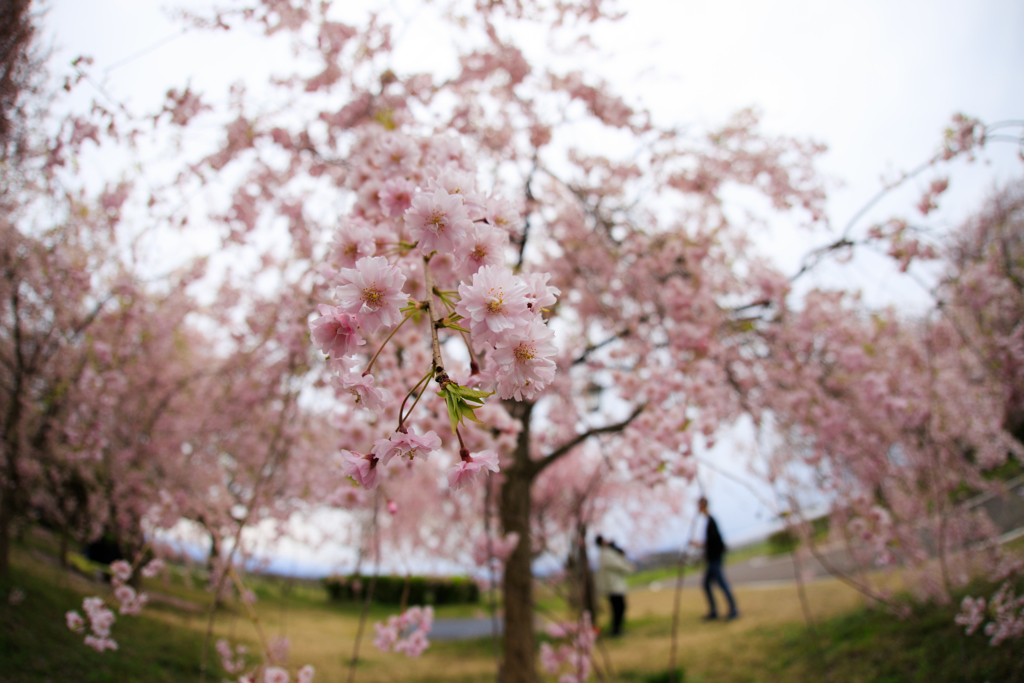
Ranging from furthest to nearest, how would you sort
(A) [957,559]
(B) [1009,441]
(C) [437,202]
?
(B) [1009,441] → (A) [957,559] → (C) [437,202]

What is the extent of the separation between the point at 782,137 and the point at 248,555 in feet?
18.8

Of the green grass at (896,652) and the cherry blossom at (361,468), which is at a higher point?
the cherry blossom at (361,468)

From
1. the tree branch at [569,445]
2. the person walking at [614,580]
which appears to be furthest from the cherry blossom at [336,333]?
the person walking at [614,580]

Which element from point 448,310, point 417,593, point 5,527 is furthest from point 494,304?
point 417,593

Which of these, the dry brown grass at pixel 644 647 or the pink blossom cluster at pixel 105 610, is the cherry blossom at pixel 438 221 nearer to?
the pink blossom cluster at pixel 105 610

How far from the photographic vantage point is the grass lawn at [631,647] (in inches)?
104

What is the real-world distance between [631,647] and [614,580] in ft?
3.30

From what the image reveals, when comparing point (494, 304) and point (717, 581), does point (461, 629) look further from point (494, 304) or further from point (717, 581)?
point (494, 304)

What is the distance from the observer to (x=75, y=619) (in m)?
1.94

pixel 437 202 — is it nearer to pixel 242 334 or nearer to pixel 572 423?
pixel 572 423

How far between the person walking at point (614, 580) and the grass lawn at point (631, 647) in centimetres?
28

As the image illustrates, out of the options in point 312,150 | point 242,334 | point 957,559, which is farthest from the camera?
point 242,334

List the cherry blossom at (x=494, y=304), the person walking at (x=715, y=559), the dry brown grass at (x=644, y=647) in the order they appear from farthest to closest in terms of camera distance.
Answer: the person walking at (x=715, y=559) → the dry brown grass at (x=644, y=647) → the cherry blossom at (x=494, y=304)

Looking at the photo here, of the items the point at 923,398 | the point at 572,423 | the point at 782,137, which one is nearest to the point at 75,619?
the point at 572,423
